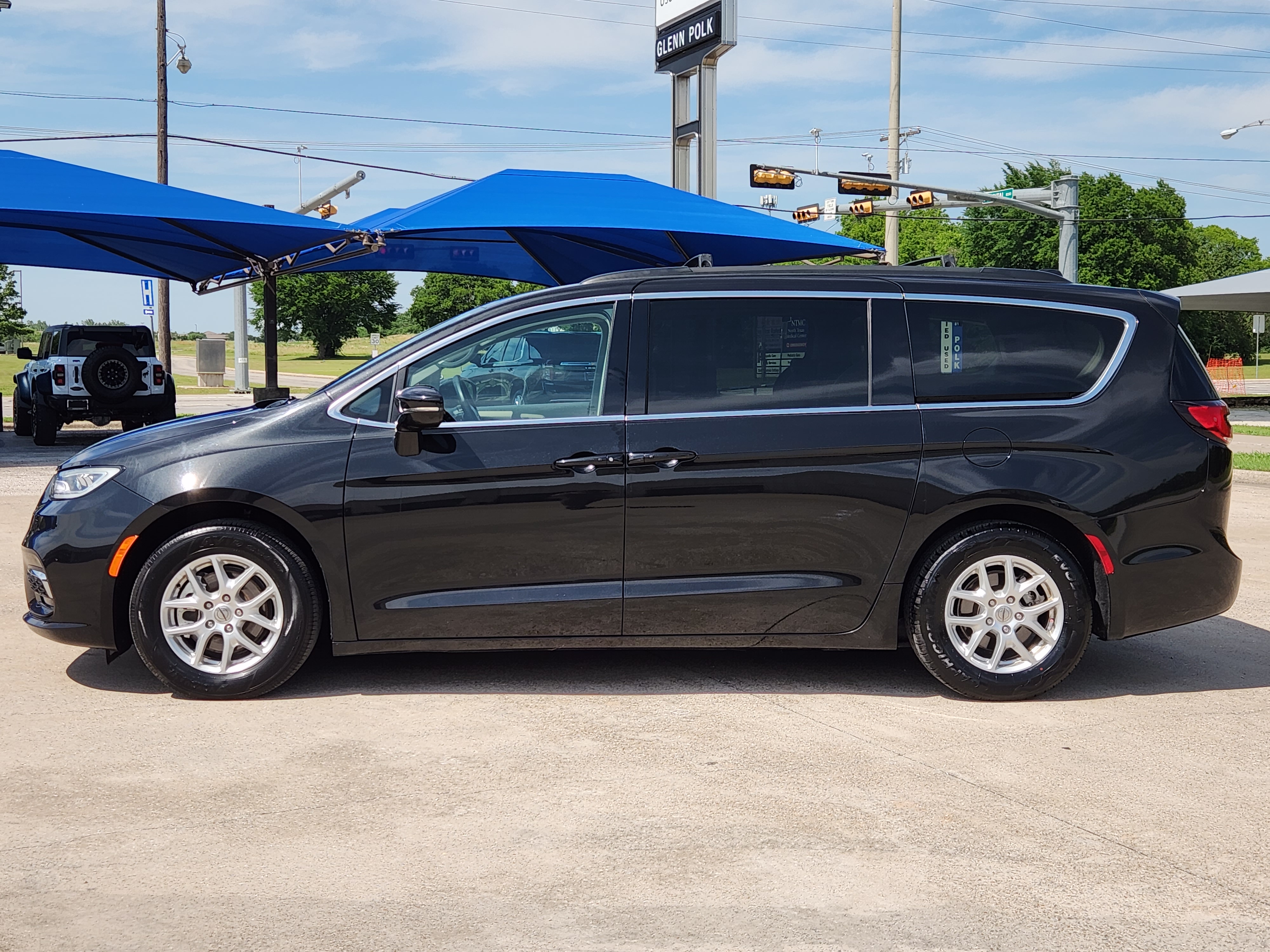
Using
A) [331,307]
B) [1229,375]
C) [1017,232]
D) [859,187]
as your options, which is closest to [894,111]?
[859,187]

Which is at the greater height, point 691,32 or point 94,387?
point 691,32

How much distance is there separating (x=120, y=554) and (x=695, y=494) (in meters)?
2.30

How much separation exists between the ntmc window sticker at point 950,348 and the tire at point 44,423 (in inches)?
641

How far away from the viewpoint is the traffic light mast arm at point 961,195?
28141 millimetres

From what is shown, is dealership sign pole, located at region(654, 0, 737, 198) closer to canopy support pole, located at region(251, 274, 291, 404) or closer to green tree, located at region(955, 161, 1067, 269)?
canopy support pole, located at region(251, 274, 291, 404)

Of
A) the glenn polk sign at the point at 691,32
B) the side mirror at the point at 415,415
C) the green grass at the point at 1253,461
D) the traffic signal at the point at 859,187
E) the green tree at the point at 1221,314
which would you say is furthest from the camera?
the green tree at the point at 1221,314

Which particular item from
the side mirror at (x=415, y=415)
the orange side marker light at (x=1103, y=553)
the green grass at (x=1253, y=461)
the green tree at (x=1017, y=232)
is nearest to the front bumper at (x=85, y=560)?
the side mirror at (x=415, y=415)

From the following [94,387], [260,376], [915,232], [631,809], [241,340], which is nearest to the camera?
[631,809]

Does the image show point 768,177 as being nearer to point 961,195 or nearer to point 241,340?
point 961,195

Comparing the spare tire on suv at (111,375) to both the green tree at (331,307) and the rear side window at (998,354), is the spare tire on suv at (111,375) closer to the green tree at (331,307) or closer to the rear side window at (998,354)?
the rear side window at (998,354)

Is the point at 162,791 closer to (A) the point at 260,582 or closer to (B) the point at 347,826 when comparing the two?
(B) the point at 347,826

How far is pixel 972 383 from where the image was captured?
206 inches

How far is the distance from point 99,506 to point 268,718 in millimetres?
1105

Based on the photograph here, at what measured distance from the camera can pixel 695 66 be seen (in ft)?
79.9
